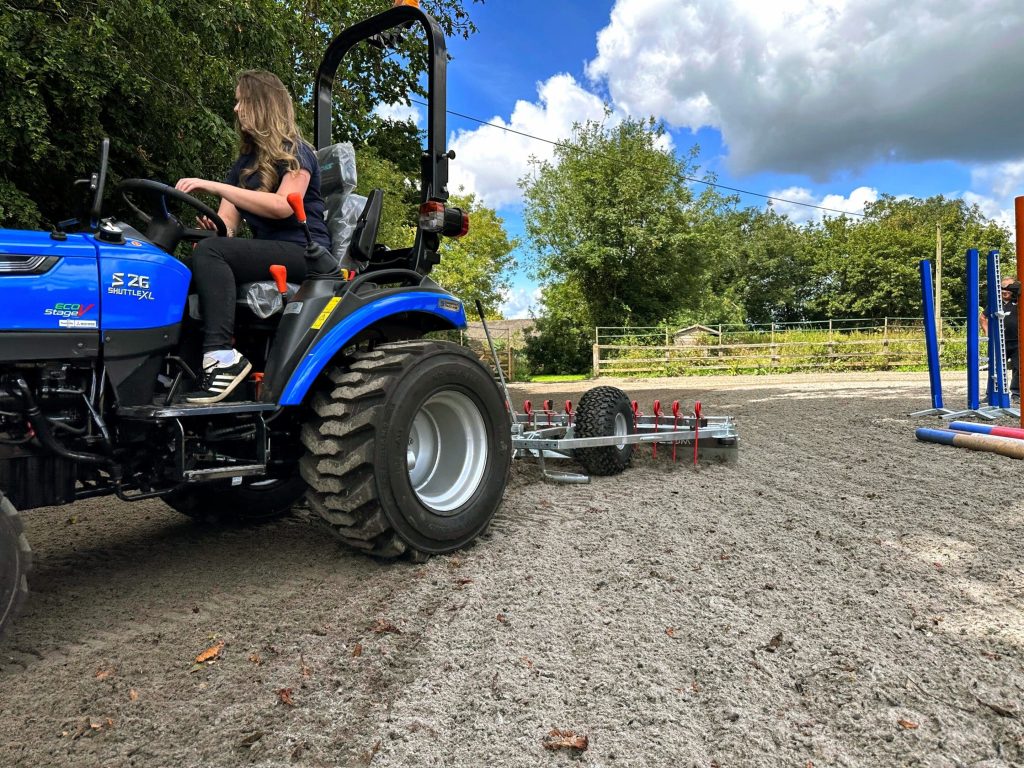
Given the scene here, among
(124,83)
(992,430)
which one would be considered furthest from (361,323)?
(992,430)

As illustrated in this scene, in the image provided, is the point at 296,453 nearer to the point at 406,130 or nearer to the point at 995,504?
the point at 995,504

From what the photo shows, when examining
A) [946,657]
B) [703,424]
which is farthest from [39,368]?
[703,424]

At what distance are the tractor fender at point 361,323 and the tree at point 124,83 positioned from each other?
2.18m

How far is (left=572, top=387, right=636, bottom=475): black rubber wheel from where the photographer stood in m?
4.64

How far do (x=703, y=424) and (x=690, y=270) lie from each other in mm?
26730

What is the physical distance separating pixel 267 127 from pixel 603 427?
2.84 m

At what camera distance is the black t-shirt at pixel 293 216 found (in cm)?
274

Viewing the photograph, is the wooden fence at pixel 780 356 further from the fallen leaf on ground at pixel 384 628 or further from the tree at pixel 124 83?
the fallen leaf on ground at pixel 384 628

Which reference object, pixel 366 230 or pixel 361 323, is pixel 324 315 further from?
pixel 366 230

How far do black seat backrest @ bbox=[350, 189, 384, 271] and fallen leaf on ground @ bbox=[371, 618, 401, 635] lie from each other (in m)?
1.69

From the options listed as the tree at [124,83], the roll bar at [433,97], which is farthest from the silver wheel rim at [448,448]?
the tree at [124,83]

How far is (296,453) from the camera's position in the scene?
292cm

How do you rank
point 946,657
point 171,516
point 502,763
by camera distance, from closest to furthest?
point 502,763 → point 946,657 → point 171,516

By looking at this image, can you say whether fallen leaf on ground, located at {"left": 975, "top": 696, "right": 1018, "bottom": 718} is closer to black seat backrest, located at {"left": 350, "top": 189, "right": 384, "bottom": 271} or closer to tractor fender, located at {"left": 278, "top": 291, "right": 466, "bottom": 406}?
tractor fender, located at {"left": 278, "top": 291, "right": 466, "bottom": 406}
